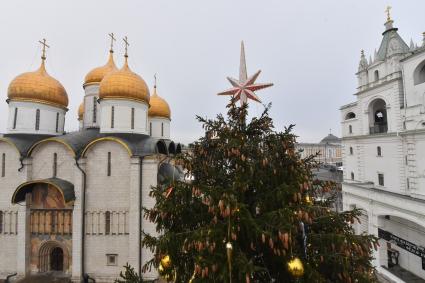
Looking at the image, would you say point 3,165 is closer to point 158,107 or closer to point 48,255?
point 48,255

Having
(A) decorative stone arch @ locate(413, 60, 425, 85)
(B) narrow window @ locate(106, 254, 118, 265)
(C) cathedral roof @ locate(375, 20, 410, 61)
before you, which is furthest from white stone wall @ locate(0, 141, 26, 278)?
(C) cathedral roof @ locate(375, 20, 410, 61)

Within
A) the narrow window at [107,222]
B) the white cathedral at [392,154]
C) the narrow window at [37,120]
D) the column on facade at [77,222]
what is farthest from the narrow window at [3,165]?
the white cathedral at [392,154]

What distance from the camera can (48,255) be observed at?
601 inches

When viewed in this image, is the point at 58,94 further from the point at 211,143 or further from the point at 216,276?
the point at 216,276

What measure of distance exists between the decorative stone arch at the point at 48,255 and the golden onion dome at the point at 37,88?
9.89 meters

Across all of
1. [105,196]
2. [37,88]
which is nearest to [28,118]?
[37,88]

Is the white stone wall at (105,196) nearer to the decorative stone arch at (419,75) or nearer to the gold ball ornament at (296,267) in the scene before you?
the gold ball ornament at (296,267)

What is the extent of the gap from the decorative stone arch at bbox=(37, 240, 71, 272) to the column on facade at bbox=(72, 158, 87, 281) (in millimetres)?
891

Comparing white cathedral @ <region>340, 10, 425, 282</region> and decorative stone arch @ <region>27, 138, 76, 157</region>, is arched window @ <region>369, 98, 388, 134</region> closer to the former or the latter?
white cathedral @ <region>340, 10, 425, 282</region>

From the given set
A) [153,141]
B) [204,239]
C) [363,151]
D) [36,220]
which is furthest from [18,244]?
[363,151]

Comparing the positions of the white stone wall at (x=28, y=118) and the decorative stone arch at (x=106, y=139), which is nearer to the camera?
the decorative stone arch at (x=106, y=139)

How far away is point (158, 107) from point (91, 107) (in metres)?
6.29

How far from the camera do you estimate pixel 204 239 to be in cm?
432

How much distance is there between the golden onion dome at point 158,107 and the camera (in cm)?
2475
